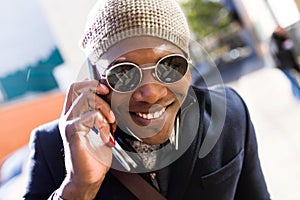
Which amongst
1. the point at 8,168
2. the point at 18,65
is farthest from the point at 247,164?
the point at 8,168

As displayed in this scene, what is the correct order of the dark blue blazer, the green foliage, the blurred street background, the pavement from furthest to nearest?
the green foliage
the pavement
the blurred street background
the dark blue blazer

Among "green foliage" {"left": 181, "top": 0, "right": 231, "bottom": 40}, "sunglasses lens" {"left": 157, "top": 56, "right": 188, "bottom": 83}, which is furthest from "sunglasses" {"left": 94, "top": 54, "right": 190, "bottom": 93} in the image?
"green foliage" {"left": 181, "top": 0, "right": 231, "bottom": 40}

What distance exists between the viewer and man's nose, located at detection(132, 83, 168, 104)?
0.39m

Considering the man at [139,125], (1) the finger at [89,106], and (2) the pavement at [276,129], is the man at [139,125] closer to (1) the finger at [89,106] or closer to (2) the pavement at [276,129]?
(1) the finger at [89,106]

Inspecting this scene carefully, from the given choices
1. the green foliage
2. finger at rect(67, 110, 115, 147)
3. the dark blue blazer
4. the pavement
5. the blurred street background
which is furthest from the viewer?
the green foliage

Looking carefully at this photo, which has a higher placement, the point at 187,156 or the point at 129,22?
the point at 129,22

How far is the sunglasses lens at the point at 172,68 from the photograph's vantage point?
398 mm

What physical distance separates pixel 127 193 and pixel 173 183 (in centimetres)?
7

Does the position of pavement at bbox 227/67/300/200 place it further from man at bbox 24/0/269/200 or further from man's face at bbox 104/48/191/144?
man's face at bbox 104/48/191/144

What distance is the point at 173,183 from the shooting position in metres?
0.50

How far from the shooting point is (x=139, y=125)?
0.42 metres

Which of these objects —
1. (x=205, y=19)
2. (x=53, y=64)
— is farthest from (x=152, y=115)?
(x=205, y=19)

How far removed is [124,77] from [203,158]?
0.65 ft

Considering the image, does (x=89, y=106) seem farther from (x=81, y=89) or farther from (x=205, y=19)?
(x=205, y=19)
